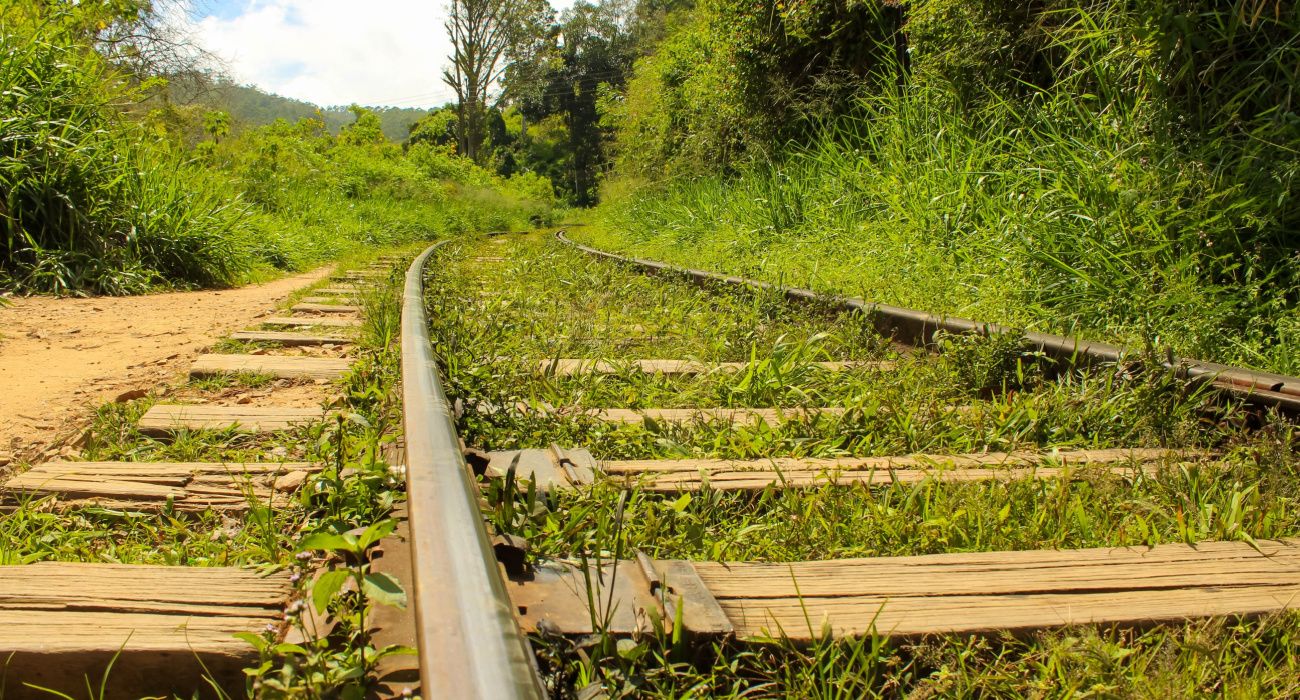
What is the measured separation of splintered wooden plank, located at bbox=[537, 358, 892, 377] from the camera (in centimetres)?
300

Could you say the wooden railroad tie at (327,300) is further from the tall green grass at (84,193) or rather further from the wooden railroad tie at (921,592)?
the wooden railroad tie at (921,592)

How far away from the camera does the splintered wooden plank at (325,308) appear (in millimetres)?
4637

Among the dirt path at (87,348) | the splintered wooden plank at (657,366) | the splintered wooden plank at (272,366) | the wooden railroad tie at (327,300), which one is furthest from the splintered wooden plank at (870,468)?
the wooden railroad tie at (327,300)

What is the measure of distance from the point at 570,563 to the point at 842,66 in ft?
26.7

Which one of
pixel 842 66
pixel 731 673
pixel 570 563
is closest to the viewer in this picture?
pixel 731 673

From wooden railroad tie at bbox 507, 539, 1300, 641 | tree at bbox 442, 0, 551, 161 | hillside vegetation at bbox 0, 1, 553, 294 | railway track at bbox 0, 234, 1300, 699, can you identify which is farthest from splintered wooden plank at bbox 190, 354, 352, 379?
tree at bbox 442, 0, 551, 161

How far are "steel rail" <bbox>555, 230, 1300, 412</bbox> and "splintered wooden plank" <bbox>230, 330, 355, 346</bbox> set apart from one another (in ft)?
6.99

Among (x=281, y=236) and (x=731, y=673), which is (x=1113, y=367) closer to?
(x=731, y=673)

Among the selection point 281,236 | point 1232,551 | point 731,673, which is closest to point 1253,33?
point 1232,551

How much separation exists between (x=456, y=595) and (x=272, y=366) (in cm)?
251

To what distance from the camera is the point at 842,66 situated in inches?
332

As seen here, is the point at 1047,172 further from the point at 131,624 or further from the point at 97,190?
the point at 97,190

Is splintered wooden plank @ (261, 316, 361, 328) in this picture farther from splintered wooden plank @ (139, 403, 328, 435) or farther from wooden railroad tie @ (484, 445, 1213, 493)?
wooden railroad tie @ (484, 445, 1213, 493)

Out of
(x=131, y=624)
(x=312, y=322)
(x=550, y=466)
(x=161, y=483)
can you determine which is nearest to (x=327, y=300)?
(x=312, y=322)
